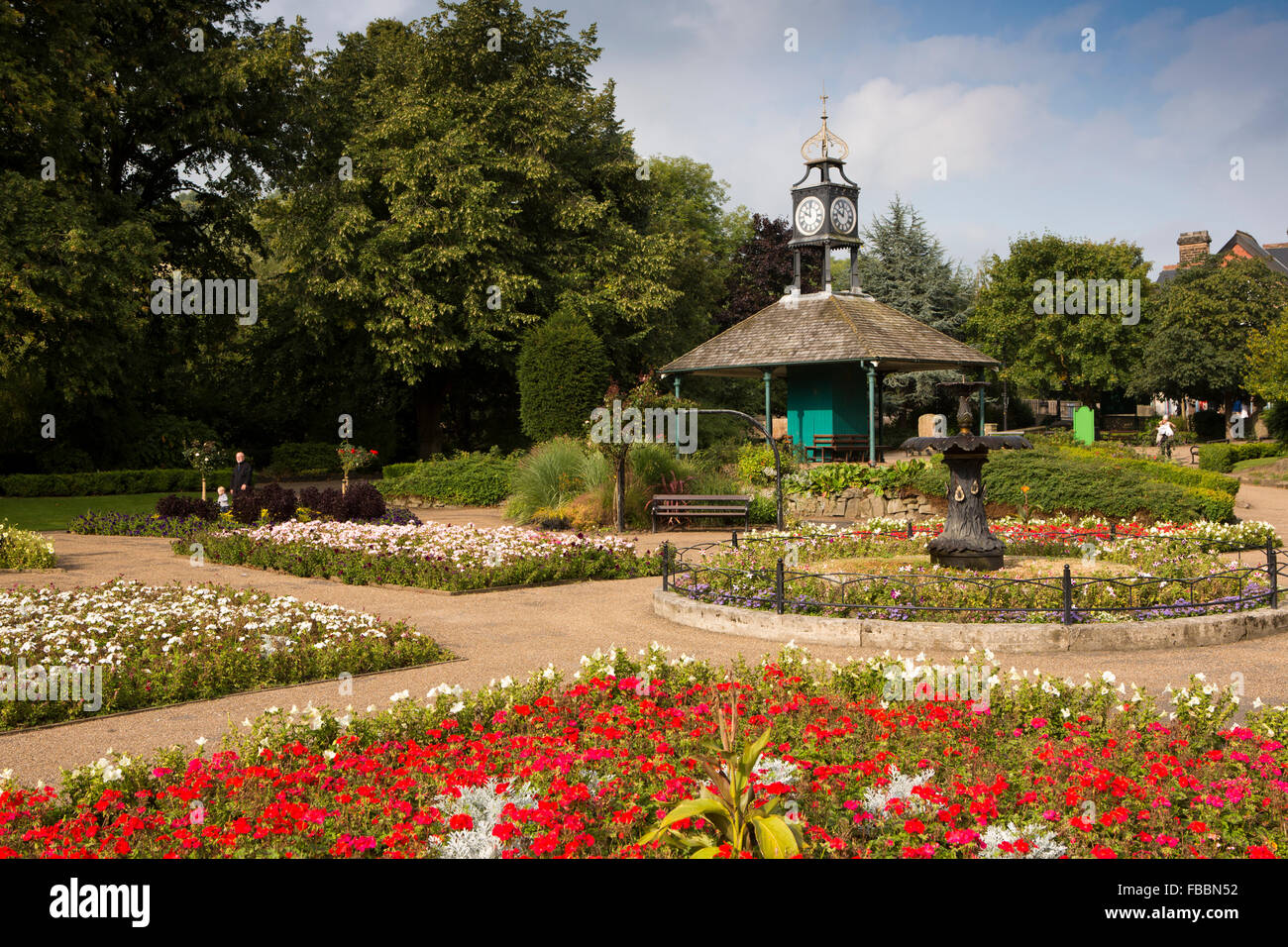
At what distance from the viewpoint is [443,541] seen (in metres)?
13.8

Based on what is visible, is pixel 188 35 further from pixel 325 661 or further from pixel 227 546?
pixel 325 661

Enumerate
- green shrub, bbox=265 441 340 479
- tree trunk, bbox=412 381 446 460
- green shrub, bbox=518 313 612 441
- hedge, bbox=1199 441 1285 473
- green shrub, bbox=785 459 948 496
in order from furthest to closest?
tree trunk, bbox=412 381 446 460 < hedge, bbox=1199 441 1285 473 < green shrub, bbox=265 441 340 479 < green shrub, bbox=518 313 612 441 < green shrub, bbox=785 459 948 496

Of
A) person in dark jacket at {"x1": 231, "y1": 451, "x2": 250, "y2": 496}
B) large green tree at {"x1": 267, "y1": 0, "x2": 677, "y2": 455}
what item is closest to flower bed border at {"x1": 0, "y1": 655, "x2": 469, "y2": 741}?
person in dark jacket at {"x1": 231, "y1": 451, "x2": 250, "y2": 496}

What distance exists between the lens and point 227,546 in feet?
48.3

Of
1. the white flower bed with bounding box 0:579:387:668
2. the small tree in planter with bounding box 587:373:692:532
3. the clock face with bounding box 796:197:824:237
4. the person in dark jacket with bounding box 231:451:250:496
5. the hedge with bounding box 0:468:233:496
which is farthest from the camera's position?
the clock face with bounding box 796:197:824:237

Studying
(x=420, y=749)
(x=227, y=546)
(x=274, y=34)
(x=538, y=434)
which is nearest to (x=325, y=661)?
(x=420, y=749)

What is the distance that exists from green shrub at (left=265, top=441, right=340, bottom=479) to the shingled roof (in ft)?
36.4

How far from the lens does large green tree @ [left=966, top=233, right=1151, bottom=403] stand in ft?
155

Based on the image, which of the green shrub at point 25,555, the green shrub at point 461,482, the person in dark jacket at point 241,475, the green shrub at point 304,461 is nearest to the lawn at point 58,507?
the person in dark jacket at point 241,475

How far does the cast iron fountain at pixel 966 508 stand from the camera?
1078 cm

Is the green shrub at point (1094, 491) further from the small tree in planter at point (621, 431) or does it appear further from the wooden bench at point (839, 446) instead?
the wooden bench at point (839, 446)

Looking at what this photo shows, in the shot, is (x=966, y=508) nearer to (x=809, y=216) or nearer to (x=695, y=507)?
(x=695, y=507)

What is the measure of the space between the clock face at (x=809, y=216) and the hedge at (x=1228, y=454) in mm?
13837

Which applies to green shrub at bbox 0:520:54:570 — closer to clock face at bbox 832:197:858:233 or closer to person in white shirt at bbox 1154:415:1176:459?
clock face at bbox 832:197:858:233
